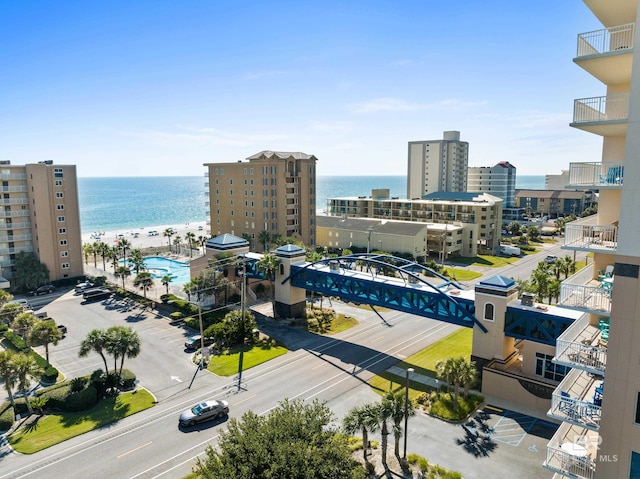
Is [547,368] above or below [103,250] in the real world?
below

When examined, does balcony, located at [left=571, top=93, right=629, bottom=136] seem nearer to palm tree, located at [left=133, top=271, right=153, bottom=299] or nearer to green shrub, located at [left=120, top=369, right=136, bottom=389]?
green shrub, located at [left=120, top=369, right=136, bottom=389]

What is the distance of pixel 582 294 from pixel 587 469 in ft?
22.0

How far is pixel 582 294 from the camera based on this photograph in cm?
1836

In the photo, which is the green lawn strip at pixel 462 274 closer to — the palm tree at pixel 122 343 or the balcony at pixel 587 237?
the palm tree at pixel 122 343

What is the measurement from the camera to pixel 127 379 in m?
39.7

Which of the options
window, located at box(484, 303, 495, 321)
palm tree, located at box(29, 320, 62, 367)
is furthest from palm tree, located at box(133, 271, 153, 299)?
window, located at box(484, 303, 495, 321)

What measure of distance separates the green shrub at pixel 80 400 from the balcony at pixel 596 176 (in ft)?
124

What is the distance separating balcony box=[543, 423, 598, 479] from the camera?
16719 mm

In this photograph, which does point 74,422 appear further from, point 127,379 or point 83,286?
point 83,286

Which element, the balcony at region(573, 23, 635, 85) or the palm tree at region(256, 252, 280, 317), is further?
the palm tree at region(256, 252, 280, 317)

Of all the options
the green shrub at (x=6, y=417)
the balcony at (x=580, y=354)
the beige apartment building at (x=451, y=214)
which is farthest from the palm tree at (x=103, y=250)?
the balcony at (x=580, y=354)

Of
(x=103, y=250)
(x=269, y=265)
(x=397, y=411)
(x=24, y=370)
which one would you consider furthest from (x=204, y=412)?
A: (x=103, y=250)

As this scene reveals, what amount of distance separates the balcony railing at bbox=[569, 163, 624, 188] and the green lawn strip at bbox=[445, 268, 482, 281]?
206ft

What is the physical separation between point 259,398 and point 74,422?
46.8 ft
